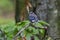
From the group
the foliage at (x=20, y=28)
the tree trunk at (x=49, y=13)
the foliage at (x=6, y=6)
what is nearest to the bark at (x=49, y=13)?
the tree trunk at (x=49, y=13)

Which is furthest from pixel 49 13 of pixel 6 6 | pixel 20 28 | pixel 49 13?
pixel 6 6

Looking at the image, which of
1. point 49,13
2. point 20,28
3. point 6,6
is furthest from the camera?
point 6,6

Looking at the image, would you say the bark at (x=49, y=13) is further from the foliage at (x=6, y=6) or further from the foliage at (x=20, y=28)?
the foliage at (x=6, y=6)

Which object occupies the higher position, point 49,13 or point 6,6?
point 49,13

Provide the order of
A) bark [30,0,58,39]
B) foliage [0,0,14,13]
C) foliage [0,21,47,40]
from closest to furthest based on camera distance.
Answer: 1. foliage [0,21,47,40]
2. bark [30,0,58,39]
3. foliage [0,0,14,13]

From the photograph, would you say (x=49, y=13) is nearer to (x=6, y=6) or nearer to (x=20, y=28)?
(x=20, y=28)

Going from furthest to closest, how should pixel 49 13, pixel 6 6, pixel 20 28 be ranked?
1. pixel 6 6
2. pixel 49 13
3. pixel 20 28

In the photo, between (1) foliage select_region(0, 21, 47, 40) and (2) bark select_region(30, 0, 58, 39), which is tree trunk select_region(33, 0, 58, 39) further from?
(1) foliage select_region(0, 21, 47, 40)

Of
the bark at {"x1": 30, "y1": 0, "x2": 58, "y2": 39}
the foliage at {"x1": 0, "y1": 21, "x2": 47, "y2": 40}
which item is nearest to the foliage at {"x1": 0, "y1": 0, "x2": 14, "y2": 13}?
the bark at {"x1": 30, "y1": 0, "x2": 58, "y2": 39}

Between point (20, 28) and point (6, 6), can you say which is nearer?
point (20, 28)

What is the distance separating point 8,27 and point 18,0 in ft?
5.59

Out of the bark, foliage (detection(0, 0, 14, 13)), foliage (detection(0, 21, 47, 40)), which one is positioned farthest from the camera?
foliage (detection(0, 0, 14, 13))

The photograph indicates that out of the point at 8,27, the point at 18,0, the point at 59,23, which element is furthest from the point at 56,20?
the point at 18,0

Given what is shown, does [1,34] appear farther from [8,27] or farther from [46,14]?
[46,14]
